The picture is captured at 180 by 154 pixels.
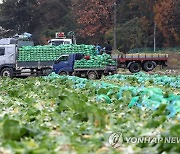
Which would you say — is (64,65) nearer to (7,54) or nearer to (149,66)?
(7,54)

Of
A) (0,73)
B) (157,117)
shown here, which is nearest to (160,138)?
(157,117)

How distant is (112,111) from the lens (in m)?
6.64

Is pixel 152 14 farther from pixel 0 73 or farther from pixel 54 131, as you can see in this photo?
pixel 54 131

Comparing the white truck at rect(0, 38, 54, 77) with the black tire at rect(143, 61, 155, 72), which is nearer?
the white truck at rect(0, 38, 54, 77)

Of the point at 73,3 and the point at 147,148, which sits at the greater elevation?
the point at 73,3

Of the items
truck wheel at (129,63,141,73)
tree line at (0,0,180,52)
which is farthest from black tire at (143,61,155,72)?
tree line at (0,0,180,52)

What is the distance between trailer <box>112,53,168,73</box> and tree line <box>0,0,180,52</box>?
1629 cm

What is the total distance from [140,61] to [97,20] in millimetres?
20791

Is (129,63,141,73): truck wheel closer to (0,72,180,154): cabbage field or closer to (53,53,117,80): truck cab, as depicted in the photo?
(53,53,117,80): truck cab

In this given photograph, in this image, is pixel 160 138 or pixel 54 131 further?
pixel 54 131

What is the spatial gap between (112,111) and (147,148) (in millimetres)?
2485

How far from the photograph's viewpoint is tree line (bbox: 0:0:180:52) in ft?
144

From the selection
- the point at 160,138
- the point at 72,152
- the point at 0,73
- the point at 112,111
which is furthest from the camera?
the point at 0,73

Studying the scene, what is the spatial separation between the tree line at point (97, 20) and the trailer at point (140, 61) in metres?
16.3
